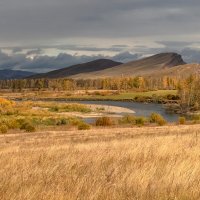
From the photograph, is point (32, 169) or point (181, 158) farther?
point (181, 158)

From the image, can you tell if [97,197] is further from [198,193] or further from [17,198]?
[198,193]

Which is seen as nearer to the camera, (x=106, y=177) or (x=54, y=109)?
(x=106, y=177)

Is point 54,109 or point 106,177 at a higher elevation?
point 106,177

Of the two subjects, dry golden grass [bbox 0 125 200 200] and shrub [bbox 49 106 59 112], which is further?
shrub [bbox 49 106 59 112]

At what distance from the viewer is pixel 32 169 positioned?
866 cm

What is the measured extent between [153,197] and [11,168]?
3587 millimetres

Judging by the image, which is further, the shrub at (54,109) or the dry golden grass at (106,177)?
the shrub at (54,109)

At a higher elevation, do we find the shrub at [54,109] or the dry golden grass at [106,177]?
the dry golden grass at [106,177]

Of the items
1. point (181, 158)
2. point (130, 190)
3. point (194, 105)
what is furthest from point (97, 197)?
point (194, 105)

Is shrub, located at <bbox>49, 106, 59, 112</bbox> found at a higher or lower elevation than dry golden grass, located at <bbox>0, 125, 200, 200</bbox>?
lower

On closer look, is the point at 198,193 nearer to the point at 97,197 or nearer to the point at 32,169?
the point at 97,197

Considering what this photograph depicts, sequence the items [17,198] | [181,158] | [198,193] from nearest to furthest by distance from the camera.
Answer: [17,198] → [198,193] → [181,158]

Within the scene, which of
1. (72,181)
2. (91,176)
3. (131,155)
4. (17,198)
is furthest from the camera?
(131,155)

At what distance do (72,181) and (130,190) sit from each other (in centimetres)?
98
